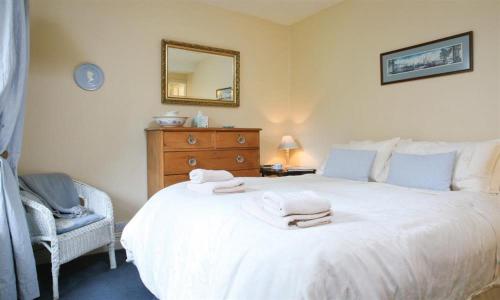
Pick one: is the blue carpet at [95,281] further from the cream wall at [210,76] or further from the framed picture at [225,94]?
the framed picture at [225,94]

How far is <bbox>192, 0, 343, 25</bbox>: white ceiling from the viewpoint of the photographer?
144 inches

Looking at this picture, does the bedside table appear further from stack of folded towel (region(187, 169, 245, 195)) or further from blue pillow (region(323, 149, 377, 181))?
stack of folded towel (region(187, 169, 245, 195))

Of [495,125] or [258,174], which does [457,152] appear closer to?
[495,125]

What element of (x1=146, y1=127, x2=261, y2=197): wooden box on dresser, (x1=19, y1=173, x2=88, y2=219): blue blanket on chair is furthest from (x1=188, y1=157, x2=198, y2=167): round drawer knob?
(x1=19, y1=173, x2=88, y2=219): blue blanket on chair

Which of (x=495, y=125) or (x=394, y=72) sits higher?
(x=394, y=72)

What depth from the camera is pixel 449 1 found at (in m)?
2.64

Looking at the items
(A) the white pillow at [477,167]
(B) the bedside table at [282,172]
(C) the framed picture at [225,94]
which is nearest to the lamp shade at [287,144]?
(B) the bedside table at [282,172]

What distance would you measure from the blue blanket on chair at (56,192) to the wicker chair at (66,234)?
0.15m

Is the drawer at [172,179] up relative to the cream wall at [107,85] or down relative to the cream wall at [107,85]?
down

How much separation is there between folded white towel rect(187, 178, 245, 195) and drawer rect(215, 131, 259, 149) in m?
1.26

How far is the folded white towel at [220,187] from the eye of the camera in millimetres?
1940

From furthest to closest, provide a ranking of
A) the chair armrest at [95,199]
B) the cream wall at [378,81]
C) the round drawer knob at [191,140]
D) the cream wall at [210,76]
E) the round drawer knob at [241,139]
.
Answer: the cream wall at [210,76] < the round drawer knob at [241,139] < the round drawer knob at [191,140] < the chair armrest at [95,199] < the cream wall at [378,81]

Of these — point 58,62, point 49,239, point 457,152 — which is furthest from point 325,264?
point 58,62

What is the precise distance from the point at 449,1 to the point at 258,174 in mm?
2356
